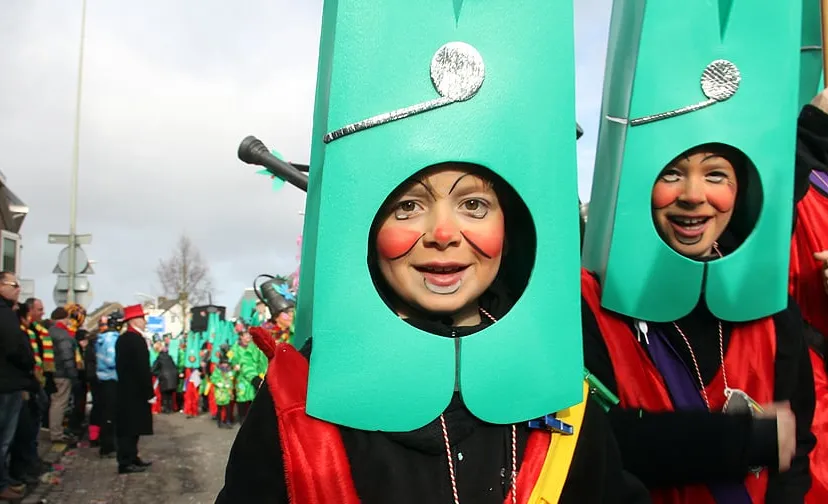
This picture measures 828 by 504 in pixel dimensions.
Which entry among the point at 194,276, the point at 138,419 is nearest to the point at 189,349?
the point at 138,419

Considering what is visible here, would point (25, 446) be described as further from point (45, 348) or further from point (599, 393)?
point (599, 393)

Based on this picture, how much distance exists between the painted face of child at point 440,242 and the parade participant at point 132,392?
6.51m

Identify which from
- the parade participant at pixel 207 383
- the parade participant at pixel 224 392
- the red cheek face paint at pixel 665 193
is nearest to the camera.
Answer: the red cheek face paint at pixel 665 193

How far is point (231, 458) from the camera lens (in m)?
1.41

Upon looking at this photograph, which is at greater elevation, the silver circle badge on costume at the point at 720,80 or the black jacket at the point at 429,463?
the silver circle badge on costume at the point at 720,80

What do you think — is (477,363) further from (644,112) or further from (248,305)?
(248,305)

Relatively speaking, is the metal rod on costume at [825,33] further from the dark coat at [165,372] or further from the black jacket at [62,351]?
the dark coat at [165,372]

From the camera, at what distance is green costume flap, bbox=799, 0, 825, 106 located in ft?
9.36

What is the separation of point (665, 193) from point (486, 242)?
0.75 meters

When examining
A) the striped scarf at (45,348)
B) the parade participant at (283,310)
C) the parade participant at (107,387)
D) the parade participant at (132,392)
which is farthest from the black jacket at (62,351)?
the parade participant at (283,310)

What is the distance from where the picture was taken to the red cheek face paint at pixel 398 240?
146 cm

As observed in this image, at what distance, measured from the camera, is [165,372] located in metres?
12.9

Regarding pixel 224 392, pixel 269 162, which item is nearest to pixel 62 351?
pixel 224 392

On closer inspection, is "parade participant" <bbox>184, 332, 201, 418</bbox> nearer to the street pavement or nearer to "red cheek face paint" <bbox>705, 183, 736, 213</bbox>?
the street pavement
